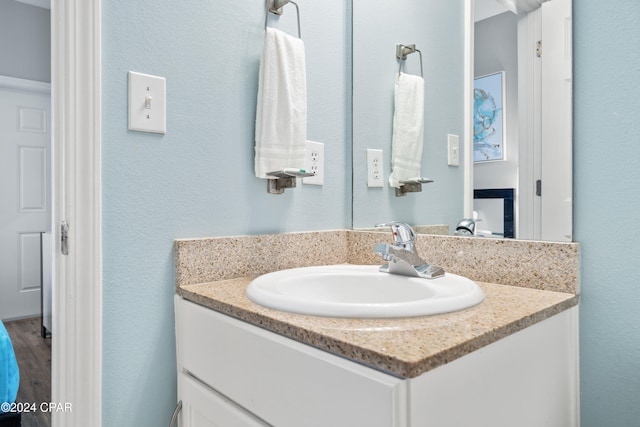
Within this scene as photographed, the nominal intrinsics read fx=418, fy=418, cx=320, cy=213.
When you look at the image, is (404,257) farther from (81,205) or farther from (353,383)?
(81,205)

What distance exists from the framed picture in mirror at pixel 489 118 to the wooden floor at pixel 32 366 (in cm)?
203

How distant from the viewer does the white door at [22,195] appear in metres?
3.23

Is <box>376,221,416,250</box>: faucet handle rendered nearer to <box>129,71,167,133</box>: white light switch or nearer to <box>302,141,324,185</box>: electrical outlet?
<box>302,141,324,185</box>: electrical outlet

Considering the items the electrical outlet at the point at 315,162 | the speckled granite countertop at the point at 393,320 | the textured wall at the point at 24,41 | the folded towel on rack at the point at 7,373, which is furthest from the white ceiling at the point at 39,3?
the speckled granite countertop at the point at 393,320

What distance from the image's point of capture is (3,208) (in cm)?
321

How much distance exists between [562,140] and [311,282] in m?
0.61

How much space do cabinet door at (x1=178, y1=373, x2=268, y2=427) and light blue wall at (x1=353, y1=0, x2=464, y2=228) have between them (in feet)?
2.11

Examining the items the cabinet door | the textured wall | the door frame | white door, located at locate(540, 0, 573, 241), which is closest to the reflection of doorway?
white door, located at locate(540, 0, 573, 241)

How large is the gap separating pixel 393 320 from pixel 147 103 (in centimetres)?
67

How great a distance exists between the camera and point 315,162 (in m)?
1.20

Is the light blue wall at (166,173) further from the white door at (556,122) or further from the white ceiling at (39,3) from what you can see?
the white ceiling at (39,3)

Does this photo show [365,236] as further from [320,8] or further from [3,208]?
[3,208]

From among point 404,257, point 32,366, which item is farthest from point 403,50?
point 32,366

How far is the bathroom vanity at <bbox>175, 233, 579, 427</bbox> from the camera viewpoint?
508 mm
